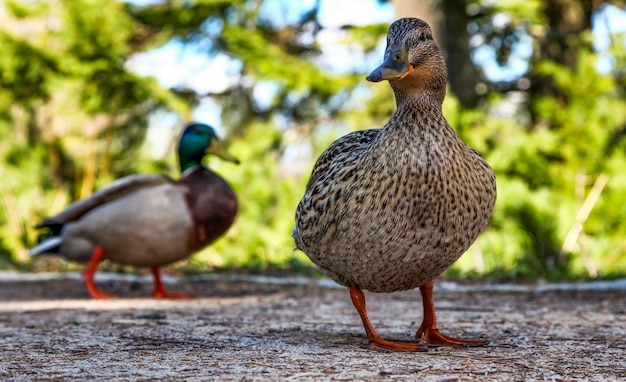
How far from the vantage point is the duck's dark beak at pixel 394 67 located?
2.88 m

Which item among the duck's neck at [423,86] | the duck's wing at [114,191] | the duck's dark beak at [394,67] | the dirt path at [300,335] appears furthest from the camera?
the duck's wing at [114,191]

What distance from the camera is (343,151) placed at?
345 centimetres

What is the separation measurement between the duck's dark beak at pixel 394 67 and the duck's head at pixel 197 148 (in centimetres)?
359

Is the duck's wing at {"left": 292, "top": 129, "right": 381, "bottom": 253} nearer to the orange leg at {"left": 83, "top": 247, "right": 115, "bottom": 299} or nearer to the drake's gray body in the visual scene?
the drake's gray body

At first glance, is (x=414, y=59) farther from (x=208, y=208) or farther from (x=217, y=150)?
(x=217, y=150)

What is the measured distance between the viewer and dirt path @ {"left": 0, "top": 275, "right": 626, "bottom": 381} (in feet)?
8.61

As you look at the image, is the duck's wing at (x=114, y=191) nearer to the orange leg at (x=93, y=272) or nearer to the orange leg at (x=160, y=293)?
the orange leg at (x=93, y=272)

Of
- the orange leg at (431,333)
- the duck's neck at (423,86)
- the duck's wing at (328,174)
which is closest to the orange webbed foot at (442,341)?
Answer: the orange leg at (431,333)

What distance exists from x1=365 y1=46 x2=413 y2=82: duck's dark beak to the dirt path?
0.96 m

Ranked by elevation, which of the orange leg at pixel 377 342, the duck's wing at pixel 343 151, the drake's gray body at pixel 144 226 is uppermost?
the duck's wing at pixel 343 151

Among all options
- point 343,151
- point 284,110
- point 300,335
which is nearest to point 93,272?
point 300,335

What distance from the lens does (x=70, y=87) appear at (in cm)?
1104

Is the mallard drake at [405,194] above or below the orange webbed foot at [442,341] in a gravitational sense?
above

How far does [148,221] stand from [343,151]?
2679mm
